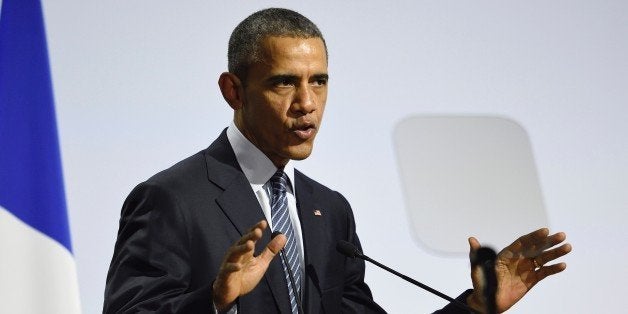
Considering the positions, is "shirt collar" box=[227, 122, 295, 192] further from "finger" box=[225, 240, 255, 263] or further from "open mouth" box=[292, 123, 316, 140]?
"finger" box=[225, 240, 255, 263]

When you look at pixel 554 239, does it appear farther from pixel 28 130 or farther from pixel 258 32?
pixel 28 130

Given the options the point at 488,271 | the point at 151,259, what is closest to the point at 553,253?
the point at 488,271

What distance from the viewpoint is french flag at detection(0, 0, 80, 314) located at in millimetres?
2398

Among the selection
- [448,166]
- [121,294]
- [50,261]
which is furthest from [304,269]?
[50,261]

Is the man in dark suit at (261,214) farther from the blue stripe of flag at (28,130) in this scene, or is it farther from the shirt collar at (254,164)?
the blue stripe of flag at (28,130)

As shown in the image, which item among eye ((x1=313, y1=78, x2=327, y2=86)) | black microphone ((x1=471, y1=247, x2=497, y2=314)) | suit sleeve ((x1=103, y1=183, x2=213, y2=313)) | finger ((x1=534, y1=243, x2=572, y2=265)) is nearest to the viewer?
black microphone ((x1=471, y1=247, x2=497, y2=314))

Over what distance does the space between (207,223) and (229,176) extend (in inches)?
5.7

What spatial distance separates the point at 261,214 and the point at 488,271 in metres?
0.61

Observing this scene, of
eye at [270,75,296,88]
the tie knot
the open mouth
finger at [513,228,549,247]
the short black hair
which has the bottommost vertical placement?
finger at [513,228,549,247]

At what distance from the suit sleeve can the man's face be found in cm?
25

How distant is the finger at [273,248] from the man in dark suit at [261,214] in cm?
10

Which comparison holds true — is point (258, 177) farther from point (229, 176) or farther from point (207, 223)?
point (207, 223)

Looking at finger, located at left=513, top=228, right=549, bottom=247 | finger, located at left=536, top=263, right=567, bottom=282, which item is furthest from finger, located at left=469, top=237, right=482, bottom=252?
finger, located at left=536, top=263, right=567, bottom=282

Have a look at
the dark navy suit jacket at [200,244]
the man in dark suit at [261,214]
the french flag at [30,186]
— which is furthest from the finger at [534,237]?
the french flag at [30,186]
